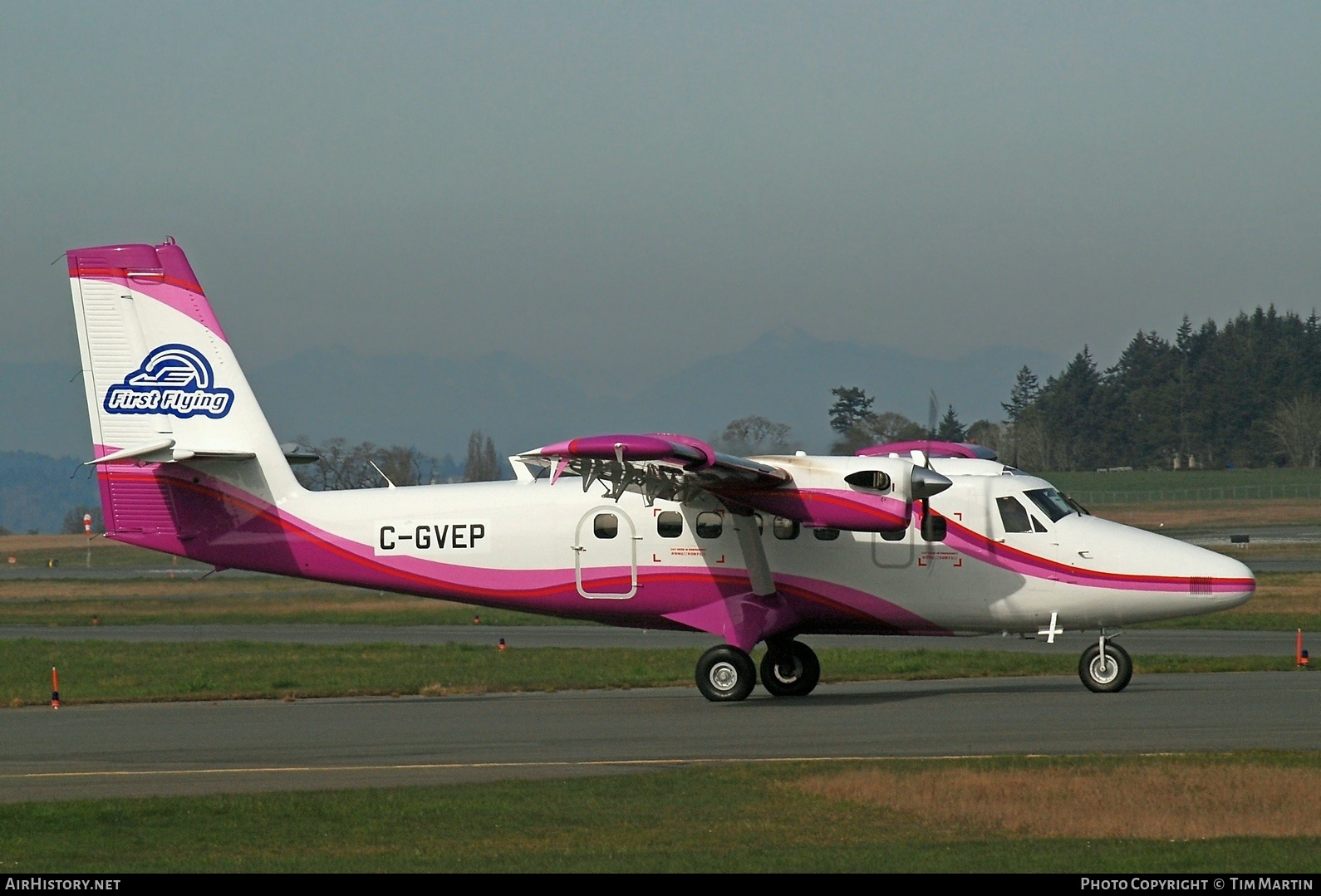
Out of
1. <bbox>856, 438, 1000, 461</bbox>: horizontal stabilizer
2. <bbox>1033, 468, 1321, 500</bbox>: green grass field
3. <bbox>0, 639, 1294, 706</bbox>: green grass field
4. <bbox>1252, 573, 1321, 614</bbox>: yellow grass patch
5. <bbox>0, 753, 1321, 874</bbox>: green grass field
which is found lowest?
<bbox>0, 753, 1321, 874</bbox>: green grass field

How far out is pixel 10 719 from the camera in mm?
20016

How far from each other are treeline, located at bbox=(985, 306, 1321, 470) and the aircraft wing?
279 ft

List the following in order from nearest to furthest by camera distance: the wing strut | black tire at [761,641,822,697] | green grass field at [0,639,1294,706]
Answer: the wing strut, black tire at [761,641,822,697], green grass field at [0,639,1294,706]

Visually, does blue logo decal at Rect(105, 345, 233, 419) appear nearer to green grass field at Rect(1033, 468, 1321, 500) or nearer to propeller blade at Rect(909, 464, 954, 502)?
propeller blade at Rect(909, 464, 954, 502)

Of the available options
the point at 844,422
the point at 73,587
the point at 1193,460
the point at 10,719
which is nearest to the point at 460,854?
the point at 10,719

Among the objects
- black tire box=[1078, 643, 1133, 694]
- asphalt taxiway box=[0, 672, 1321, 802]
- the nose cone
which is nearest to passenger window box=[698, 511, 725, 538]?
asphalt taxiway box=[0, 672, 1321, 802]

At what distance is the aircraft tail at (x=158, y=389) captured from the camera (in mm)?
21344

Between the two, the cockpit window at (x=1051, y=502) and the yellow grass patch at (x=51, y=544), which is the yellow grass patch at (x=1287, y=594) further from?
the yellow grass patch at (x=51, y=544)

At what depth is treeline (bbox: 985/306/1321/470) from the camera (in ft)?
349

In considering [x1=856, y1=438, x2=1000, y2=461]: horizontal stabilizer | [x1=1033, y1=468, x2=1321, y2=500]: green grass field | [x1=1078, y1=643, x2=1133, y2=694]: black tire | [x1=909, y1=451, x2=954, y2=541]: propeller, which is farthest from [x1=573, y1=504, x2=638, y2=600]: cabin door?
[x1=1033, y1=468, x2=1321, y2=500]: green grass field

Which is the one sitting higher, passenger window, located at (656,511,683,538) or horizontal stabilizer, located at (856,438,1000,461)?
horizontal stabilizer, located at (856,438,1000,461)

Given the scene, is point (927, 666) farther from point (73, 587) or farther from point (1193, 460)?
point (1193, 460)

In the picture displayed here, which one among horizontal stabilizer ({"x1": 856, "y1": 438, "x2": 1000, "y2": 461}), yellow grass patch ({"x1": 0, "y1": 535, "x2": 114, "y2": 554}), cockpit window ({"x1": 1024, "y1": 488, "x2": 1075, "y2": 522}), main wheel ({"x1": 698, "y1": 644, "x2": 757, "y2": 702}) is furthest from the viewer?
yellow grass patch ({"x1": 0, "y1": 535, "x2": 114, "y2": 554})

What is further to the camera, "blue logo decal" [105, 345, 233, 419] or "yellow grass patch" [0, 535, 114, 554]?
"yellow grass patch" [0, 535, 114, 554]
